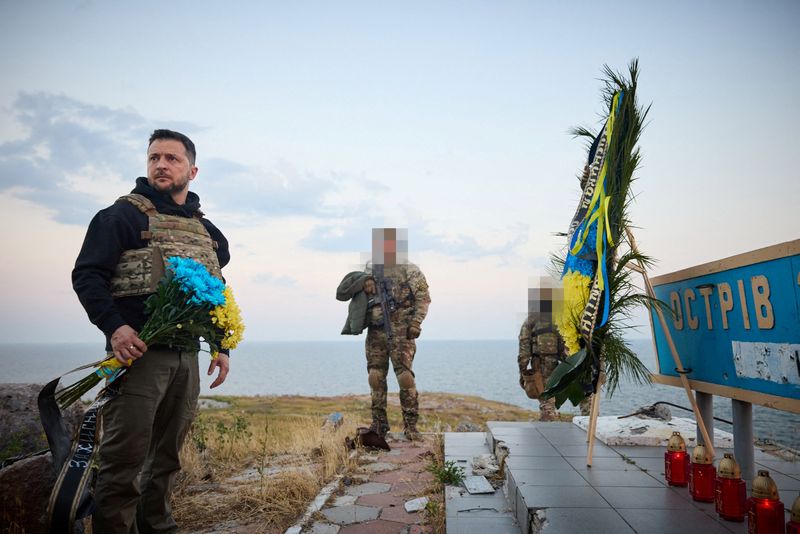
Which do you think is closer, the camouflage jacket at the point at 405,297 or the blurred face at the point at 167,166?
the blurred face at the point at 167,166

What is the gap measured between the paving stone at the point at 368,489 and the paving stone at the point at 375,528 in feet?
2.72

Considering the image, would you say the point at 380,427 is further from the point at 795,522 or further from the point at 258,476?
the point at 795,522

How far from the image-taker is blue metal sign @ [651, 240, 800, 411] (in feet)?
10.1

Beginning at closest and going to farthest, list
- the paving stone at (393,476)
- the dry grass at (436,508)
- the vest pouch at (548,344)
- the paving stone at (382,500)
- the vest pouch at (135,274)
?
the vest pouch at (135,274) < the dry grass at (436,508) < the paving stone at (382,500) < the paving stone at (393,476) < the vest pouch at (548,344)

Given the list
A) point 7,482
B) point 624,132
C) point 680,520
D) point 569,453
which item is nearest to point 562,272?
point 624,132

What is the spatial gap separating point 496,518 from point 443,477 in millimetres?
984

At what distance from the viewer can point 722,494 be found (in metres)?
3.04

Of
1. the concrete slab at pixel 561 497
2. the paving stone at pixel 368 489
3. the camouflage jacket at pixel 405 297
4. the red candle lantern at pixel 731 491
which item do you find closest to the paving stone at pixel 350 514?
the paving stone at pixel 368 489

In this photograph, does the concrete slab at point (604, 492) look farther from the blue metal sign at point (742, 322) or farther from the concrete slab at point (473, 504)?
the blue metal sign at point (742, 322)

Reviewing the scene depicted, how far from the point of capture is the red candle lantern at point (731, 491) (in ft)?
9.83

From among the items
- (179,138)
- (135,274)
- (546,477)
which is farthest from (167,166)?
(546,477)

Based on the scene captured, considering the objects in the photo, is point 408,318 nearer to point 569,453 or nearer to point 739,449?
point 569,453

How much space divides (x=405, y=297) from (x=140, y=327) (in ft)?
14.7

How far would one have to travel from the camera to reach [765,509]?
2529 mm
